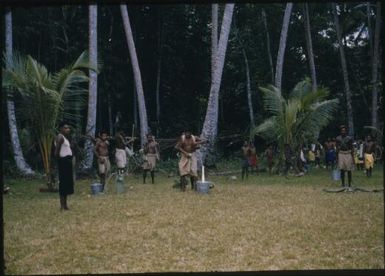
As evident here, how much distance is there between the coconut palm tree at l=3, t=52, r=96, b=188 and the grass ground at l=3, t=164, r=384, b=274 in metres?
1.59

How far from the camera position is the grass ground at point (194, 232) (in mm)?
6047

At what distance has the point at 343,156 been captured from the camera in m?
12.9

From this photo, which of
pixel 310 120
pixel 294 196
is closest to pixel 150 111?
pixel 310 120

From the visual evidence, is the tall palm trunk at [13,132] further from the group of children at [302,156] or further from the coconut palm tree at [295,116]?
the coconut palm tree at [295,116]

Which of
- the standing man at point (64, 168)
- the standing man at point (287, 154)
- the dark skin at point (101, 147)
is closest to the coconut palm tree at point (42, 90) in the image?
the dark skin at point (101, 147)

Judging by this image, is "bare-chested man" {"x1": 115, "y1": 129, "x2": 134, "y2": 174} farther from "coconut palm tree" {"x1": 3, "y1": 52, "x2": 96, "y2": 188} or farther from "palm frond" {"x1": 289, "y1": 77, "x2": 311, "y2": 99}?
"palm frond" {"x1": 289, "y1": 77, "x2": 311, "y2": 99}

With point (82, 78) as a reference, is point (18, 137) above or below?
below

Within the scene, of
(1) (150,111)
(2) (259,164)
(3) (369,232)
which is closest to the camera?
(3) (369,232)

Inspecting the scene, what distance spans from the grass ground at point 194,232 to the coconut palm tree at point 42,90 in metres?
1.59

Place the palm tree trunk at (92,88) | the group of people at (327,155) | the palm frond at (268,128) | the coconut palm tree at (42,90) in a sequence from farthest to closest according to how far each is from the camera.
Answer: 1. the palm tree trunk at (92,88)
2. the palm frond at (268,128)
3. the group of people at (327,155)
4. the coconut palm tree at (42,90)

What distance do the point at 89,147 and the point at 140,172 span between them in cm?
197

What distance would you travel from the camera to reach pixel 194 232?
7656 millimetres

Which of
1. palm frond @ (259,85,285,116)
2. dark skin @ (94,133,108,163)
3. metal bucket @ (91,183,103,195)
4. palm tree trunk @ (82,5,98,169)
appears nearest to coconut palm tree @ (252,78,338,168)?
palm frond @ (259,85,285,116)

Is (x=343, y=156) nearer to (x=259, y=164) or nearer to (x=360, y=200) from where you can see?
(x=360, y=200)
